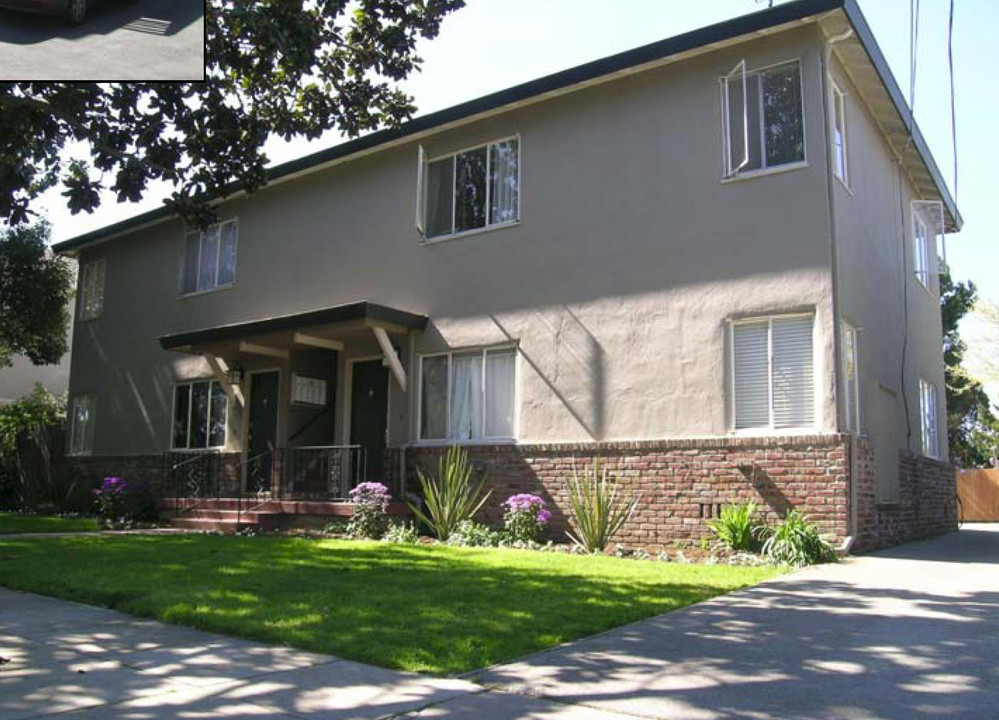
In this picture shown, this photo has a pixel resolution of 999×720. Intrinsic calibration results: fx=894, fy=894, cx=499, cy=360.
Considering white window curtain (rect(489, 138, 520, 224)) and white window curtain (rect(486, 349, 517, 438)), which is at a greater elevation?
white window curtain (rect(489, 138, 520, 224))

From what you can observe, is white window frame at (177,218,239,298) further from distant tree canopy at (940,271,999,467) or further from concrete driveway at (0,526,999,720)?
distant tree canopy at (940,271,999,467)

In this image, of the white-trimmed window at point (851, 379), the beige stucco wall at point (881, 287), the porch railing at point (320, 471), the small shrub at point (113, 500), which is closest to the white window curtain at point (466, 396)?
the porch railing at point (320, 471)

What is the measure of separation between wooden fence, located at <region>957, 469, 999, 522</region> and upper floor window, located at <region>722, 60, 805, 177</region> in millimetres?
17855

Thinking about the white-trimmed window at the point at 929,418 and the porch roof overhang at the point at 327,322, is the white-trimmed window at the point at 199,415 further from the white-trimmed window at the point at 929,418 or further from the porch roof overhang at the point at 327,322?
the white-trimmed window at the point at 929,418

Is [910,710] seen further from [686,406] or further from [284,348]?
[284,348]

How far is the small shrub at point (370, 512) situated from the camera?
13.2 meters

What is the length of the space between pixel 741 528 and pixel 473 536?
3.86m

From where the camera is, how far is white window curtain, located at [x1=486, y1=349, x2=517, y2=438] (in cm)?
1353

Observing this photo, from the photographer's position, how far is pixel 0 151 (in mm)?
8852

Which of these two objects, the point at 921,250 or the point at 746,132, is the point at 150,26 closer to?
the point at 746,132

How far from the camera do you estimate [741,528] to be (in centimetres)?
1048

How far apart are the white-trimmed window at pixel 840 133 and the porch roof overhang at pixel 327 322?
260 inches

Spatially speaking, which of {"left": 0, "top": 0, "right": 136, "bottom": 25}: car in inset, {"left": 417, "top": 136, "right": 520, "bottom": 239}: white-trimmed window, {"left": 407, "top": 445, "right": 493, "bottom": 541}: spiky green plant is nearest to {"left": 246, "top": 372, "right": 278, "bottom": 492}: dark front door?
{"left": 407, "top": 445, "right": 493, "bottom": 541}: spiky green plant

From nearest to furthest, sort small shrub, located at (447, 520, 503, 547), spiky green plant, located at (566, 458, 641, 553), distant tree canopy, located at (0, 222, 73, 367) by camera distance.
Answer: spiky green plant, located at (566, 458, 641, 553), small shrub, located at (447, 520, 503, 547), distant tree canopy, located at (0, 222, 73, 367)
